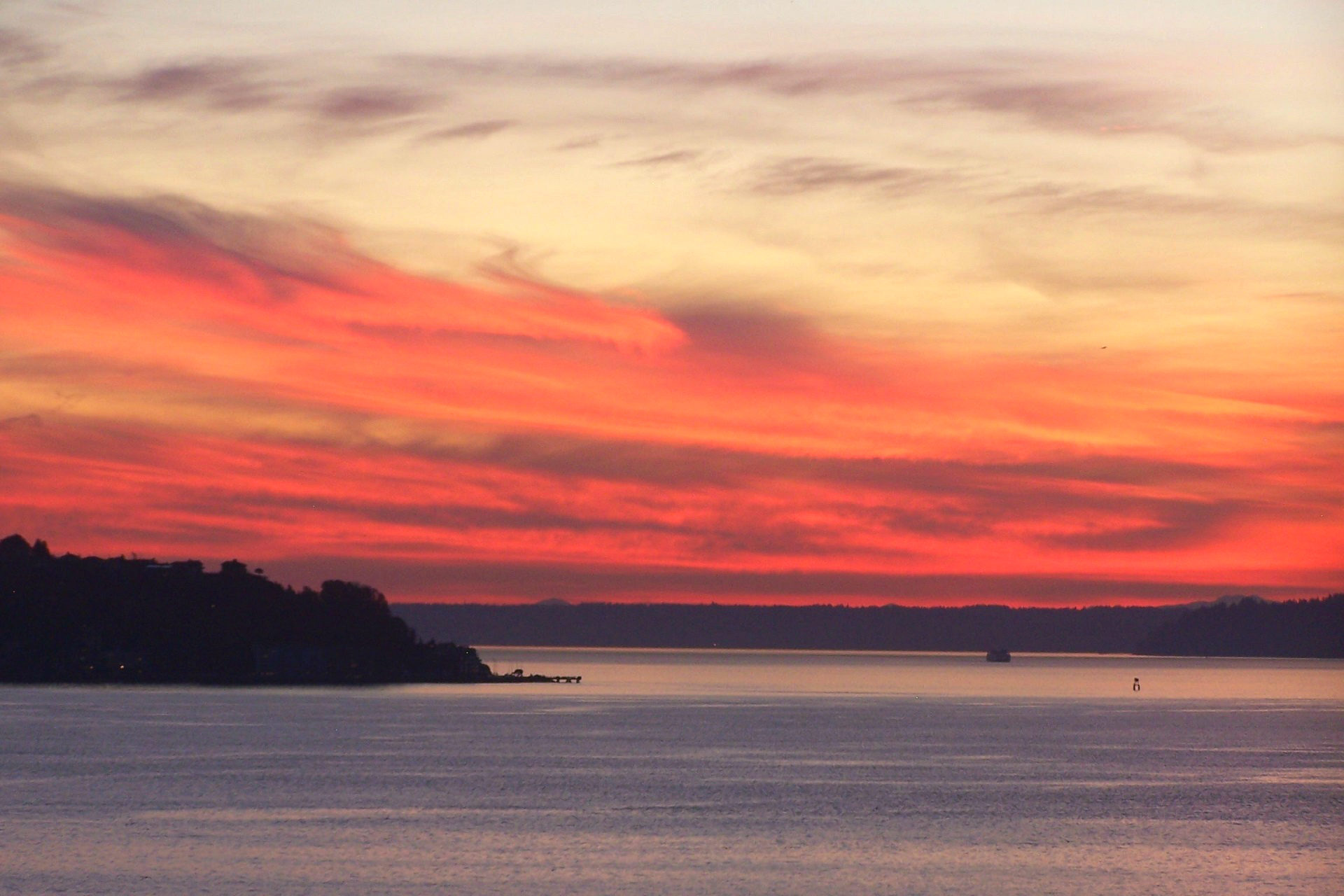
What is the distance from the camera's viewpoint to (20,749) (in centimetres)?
15338

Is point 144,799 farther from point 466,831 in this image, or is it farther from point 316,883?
point 316,883

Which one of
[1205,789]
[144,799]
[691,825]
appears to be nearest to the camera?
[691,825]

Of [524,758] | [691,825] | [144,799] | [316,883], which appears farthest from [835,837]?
[524,758]

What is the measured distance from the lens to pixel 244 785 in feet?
396

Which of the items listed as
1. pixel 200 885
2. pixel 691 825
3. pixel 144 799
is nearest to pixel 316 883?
pixel 200 885

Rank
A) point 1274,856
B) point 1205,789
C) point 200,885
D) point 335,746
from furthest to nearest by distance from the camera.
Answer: point 335,746, point 1205,789, point 1274,856, point 200,885

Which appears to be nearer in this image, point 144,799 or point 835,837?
point 835,837

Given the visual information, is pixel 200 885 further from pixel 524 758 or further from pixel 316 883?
pixel 524 758

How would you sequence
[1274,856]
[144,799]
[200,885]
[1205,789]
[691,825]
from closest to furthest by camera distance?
[200,885] < [1274,856] < [691,825] < [144,799] < [1205,789]

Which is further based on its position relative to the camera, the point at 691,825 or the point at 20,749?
the point at 20,749

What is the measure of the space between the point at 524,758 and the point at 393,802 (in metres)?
39.9

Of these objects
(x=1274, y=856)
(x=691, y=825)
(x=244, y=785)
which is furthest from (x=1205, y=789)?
(x=244, y=785)

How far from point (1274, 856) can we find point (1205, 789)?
39574 millimetres

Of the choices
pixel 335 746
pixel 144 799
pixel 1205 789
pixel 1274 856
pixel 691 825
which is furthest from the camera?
pixel 335 746
